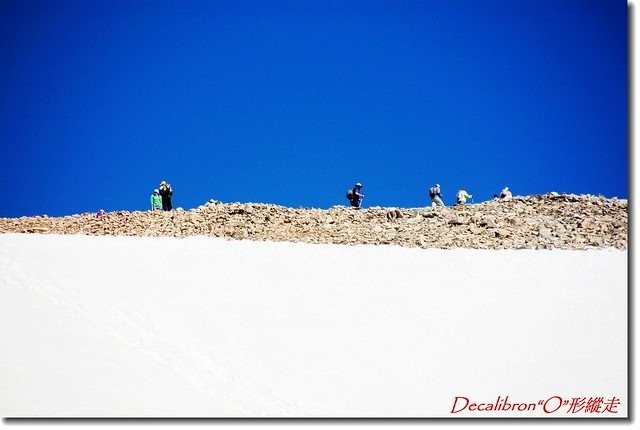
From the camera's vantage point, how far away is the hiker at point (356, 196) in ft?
64.7

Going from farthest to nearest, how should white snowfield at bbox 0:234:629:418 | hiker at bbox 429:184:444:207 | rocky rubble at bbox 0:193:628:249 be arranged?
hiker at bbox 429:184:444:207 → rocky rubble at bbox 0:193:628:249 → white snowfield at bbox 0:234:629:418

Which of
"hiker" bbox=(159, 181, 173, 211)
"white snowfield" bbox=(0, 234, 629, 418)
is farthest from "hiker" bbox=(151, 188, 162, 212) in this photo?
"white snowfield" bbox=(0, 234, 629, 418)

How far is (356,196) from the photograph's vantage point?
64.8 ft

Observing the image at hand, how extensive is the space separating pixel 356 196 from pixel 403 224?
9.19 feet

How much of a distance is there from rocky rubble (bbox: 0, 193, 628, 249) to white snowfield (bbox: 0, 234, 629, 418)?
0.91 metres

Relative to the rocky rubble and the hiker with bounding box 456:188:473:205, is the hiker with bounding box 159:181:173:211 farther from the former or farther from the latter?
the hiker with bounding box 456:188:473:205

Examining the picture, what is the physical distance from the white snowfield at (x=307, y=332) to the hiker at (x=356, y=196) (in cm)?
465

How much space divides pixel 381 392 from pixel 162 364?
3.17m

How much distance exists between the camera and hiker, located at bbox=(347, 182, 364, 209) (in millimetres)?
19719

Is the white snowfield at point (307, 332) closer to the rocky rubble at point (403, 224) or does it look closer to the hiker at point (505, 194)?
the rocky rubble at point (403, 224)

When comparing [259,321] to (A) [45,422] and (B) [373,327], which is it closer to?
(B) [373,327]

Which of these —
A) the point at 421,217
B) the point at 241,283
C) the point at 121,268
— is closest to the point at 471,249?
the point at 421,217

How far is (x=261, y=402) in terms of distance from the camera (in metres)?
9.31

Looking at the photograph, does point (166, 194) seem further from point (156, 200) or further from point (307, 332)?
point (307, 332)
